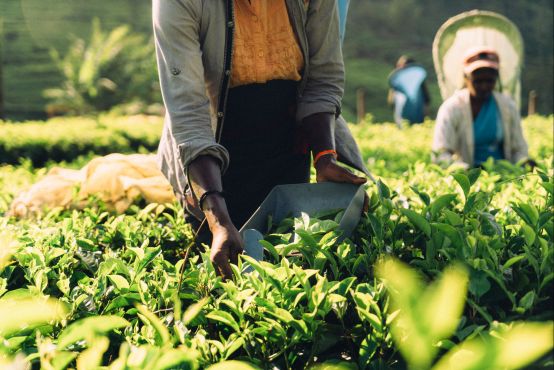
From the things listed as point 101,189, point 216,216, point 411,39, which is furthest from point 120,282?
point 411,39

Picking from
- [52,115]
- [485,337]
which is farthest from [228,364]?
[52,115]

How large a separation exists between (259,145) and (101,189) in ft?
4.41

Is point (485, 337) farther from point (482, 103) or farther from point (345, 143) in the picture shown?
point (482, 103)

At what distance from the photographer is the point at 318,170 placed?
7.56ft

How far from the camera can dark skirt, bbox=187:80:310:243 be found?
2486mm

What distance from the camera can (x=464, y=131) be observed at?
4.89 m

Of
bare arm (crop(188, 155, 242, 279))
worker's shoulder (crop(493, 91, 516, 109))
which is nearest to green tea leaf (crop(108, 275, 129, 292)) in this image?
bare arm (crop(188, 155, 242, 279))

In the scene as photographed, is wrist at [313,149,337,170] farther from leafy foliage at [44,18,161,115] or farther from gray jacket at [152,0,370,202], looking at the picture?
leafy foliage at [44,18,161,115]

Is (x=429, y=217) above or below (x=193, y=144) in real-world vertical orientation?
below

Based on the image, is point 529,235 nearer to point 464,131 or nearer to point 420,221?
point 420,221

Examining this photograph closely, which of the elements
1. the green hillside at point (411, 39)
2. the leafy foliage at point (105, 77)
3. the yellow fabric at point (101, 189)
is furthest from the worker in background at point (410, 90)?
the green hillside at point (411, 39)

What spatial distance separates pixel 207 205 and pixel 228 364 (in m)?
1.23

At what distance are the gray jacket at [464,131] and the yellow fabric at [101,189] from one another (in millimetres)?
2139

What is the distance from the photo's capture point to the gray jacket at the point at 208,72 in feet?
7.00
